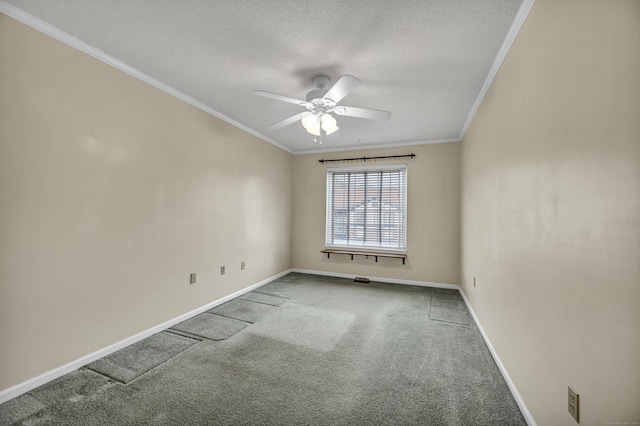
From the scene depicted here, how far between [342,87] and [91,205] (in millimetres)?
2245

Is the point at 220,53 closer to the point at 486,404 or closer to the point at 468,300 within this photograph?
the point at 486,404

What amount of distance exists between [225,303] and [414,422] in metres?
2.70

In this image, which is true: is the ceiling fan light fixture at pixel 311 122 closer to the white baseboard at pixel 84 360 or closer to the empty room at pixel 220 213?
the empty room at pixel 220 213

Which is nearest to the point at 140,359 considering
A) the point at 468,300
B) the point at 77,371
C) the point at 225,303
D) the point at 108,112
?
the point at 77,371

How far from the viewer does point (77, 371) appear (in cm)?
203

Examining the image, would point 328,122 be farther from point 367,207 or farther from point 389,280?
point 389,280

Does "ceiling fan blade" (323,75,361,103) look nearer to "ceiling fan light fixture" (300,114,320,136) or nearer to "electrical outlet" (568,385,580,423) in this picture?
"ceiling fan light fixture" (300,114,320,136)

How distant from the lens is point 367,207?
498cm

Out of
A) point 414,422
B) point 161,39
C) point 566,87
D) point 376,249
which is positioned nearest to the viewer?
point 566,87

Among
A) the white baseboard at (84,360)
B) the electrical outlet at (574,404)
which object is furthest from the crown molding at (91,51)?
the electrical outlet at (574,404)

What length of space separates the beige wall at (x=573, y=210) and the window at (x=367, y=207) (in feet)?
8.72

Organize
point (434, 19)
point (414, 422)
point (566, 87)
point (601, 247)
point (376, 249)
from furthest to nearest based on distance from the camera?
point (376, 249) → point (434, 19) → point (414, 422) → point (566, 87) → point (601, 247)

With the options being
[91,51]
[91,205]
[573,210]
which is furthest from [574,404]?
[91,51]

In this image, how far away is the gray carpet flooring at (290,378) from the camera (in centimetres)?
163
